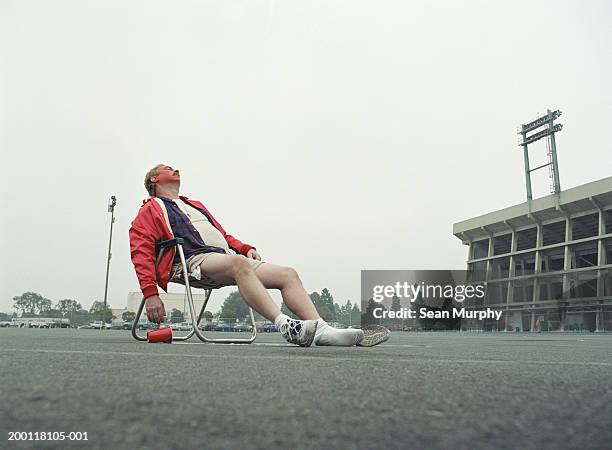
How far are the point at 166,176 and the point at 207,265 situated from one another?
35.5 inches

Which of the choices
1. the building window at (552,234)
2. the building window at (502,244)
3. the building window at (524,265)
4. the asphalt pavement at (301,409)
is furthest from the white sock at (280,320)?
the building window at (502,244)

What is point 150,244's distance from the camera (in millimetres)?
3727

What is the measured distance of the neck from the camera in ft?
13.8

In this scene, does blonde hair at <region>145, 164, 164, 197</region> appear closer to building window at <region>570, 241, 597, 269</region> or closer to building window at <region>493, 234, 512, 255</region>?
building window at <region>570, 241, 597, 269</region>

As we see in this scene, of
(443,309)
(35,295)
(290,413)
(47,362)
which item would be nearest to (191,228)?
(47,362)

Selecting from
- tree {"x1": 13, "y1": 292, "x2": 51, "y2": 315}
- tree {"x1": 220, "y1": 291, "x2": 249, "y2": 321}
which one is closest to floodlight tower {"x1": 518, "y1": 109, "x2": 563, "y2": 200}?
tree {"x1": 220, "y1": 291, "x2": 249, "y2": 321}

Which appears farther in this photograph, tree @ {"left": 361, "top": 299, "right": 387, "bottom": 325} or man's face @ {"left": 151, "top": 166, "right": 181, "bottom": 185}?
tree @ {"left": 361, "top": 299, "right": 387, "bottom": 325}

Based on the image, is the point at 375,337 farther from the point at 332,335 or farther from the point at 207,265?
the point at 207,265

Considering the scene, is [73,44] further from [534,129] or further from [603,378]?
[534,129]

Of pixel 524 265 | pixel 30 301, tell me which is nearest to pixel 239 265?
pixel 524 265

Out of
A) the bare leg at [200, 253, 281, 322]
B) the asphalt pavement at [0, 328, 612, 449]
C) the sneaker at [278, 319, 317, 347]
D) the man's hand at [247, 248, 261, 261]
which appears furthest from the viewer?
the man's hand at [247, 248, 261, 261]

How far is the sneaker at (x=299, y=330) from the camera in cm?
298

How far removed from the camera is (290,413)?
94cm

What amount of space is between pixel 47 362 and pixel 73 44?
11535mm
